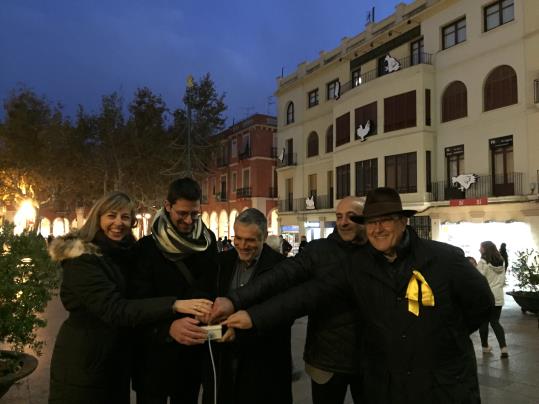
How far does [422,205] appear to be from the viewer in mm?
23766

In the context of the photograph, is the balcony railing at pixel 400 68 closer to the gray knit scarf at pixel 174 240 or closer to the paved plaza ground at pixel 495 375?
the paved plaza ground at pixel 495 375

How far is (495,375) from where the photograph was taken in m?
6.20

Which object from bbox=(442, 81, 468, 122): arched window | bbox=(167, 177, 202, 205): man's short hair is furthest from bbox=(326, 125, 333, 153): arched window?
bbox=(167, 177, 202, 205): man's short hair

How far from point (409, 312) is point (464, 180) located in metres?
21.5

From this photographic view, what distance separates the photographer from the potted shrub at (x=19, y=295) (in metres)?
4.73

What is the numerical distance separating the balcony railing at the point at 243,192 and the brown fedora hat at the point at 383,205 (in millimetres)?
39219

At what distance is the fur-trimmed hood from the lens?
2697 mm

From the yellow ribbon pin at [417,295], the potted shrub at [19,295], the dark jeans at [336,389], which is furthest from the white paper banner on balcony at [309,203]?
the yellow ribbon pin at [417,295]

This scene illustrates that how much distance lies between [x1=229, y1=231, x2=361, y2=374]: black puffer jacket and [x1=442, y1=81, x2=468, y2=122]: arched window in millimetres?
22140

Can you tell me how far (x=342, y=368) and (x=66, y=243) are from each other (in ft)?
5.79

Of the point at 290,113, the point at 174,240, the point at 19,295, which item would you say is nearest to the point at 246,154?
the point at 290,113

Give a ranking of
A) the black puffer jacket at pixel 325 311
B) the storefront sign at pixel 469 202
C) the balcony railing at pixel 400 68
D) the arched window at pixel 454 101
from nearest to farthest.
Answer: the black puffer jacket at pixel 325 311, the storefront sign at pixel 469 202, the arched window at pixel 454 101, the balcony railing at pixel 400 68

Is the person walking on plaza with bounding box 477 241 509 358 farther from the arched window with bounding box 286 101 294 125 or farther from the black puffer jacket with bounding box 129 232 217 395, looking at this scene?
the arched window with bounding box 286 101 294 125

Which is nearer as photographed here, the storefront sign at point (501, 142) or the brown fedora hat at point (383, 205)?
A: the brown fedora hat at point (383, 205)
